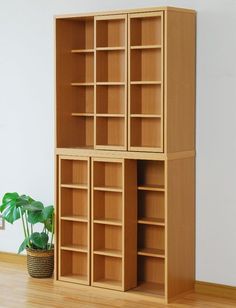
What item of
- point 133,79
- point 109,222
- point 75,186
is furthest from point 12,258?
point 133,79

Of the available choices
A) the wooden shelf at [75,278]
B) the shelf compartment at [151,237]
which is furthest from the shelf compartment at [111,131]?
the wooden shelf at [75,278]

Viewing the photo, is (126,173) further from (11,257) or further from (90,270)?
(11,257)

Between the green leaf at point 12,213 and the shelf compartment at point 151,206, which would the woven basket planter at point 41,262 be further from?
the shelf compartment at point 151,206

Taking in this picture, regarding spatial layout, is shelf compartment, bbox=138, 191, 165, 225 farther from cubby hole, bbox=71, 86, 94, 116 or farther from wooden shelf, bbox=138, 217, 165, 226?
cubby hole, bbox=71, 86, 94, 116

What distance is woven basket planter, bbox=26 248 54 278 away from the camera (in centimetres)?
550

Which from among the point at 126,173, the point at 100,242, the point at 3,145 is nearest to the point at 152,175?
the point at 126,173

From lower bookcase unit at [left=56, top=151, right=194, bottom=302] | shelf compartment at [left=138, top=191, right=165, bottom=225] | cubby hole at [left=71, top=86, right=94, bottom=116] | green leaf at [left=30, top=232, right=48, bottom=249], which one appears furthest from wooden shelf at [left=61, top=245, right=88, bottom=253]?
cubby hole at [left=71, top=86, right=94, bottom=116]

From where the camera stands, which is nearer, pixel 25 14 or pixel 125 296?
pixel 125 296

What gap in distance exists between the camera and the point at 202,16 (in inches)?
198

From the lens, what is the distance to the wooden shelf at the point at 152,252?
5.09 m

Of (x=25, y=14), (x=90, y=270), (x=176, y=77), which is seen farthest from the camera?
(x=25, y=14)

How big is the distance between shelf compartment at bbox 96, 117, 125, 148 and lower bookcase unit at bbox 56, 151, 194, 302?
0.47 feet

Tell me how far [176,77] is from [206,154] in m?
0.56

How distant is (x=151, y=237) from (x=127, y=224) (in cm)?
27
